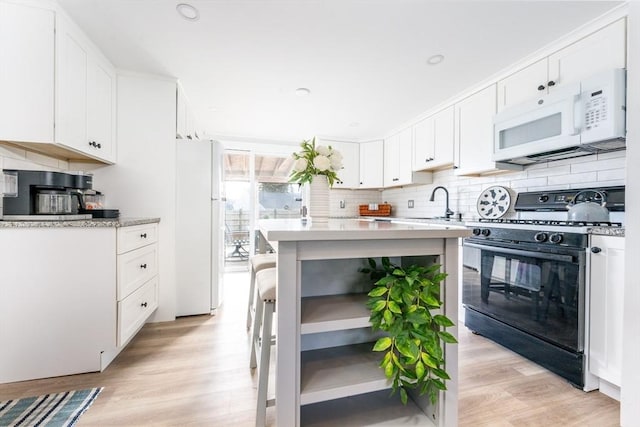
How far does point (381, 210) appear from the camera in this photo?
475cm

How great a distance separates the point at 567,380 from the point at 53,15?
392 cm

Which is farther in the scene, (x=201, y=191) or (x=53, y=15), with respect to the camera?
(x=201, y=191)

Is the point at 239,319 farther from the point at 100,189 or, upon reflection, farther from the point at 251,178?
the point at 251,178

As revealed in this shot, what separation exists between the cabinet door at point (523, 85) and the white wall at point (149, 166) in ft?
10.0

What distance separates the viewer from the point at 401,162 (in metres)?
4.06

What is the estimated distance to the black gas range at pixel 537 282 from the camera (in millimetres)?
1611

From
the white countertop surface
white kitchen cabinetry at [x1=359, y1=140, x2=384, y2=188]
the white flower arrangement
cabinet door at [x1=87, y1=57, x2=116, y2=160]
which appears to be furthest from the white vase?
white kitchen cabinetry at [x1=359, y1=140, x2=384, y2=188]

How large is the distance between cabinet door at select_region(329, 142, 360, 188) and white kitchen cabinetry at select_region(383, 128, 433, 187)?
1.66 feet

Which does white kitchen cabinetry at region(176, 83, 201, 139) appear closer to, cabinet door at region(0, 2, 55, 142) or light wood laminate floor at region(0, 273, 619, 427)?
cabinet door at region(0, 2, 55, 142)

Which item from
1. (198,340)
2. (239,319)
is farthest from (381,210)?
(198,340)

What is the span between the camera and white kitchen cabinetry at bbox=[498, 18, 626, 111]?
171 cm

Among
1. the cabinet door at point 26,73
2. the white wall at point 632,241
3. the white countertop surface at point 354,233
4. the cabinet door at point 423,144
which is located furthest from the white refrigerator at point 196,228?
the white wall at point 632,241

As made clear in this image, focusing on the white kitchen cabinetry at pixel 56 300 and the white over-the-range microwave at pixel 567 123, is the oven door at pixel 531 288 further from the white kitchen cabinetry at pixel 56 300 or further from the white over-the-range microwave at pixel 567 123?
the white kitchen cabinetry at pixel 56 300

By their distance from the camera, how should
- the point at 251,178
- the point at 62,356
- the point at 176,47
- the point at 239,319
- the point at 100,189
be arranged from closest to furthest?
the point at 62,356
the point at 176,47
the point at 100,189
the point at 239,319
the point at 251,178
